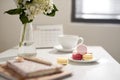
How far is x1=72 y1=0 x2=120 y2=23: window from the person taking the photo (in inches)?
90.0

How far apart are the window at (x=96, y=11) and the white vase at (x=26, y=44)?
0.84 meters

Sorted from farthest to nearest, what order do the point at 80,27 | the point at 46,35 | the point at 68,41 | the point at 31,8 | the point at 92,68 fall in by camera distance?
the point at 80,27 < the point at 46,35 < the point at 68,41 < the point at 31,8 < the point at 92,68

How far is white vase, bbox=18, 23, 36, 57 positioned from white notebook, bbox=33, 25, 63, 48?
0.67ft

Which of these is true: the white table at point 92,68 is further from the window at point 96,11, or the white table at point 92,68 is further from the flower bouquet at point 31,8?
the window at point 96,11

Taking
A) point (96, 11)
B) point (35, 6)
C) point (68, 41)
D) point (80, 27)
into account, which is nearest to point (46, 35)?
point (68, 41)

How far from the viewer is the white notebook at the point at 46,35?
1726mm

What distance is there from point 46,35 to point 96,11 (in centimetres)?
76

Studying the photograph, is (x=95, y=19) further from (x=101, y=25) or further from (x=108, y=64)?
(x=108, y=64)

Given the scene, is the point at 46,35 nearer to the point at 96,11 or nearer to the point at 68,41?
the point at 68,41

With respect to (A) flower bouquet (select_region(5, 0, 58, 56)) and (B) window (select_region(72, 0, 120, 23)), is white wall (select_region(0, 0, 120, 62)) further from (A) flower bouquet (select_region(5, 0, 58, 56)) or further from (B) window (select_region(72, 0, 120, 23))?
(A) flower bouquet (select_region(5, 0, 58, 56))

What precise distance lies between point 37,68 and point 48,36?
785mm

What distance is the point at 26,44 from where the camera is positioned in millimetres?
1462

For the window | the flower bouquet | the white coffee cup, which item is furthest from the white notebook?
the window

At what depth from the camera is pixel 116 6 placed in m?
2.29
